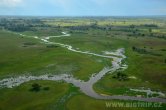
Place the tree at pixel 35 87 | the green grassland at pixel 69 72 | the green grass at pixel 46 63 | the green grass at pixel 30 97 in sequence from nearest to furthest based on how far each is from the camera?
the green grass at pixel 30 97
the green grassland at pixel 69 72
the tree at pixel 35 87
the green grass at pixel 46 63

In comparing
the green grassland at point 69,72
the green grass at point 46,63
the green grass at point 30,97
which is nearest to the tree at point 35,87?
the green grass at point 30,97

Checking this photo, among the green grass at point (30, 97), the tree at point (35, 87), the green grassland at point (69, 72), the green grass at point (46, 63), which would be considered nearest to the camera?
the green grass at point (30, 97)

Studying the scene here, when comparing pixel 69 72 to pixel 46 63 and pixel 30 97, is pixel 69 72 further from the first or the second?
pixel 30 97

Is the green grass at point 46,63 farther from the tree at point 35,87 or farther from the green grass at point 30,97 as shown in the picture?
the tree at point 35,87

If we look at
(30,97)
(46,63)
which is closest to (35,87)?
(30,97)

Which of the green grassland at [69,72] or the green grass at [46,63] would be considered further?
the green grass at [46,63]

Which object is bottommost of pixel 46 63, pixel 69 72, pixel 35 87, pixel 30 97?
pixel 30 97

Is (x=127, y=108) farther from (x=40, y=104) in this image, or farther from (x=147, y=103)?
(x=40, y=104)

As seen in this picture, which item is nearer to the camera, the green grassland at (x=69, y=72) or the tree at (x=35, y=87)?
the green grassland at (x=69, y=72)

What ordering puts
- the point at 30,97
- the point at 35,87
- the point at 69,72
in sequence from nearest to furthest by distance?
1. the point at 30,97
2. the point at 35,87
3. the point at 69,72

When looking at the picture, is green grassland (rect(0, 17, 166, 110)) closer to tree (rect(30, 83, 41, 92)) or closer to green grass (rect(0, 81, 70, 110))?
green grass (rect(0, 81, 70, 110))

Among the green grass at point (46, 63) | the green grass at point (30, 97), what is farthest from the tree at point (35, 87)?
the green grass at point (46, 63)

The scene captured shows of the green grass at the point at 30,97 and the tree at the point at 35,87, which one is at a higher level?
the tree at the point at 35,87
